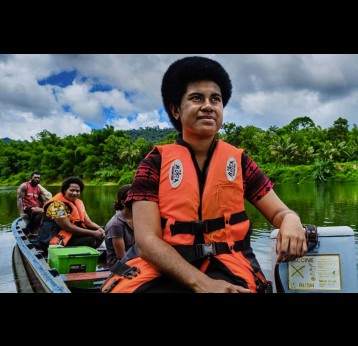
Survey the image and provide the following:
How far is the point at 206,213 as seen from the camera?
161 cm

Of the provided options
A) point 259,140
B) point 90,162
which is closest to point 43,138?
point 90,162

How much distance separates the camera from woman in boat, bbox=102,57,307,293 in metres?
1.50

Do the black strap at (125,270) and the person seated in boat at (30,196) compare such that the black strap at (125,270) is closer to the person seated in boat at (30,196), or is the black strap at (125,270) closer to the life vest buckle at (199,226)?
the life vest buckle at (199,226)

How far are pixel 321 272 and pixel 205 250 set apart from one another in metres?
0.45

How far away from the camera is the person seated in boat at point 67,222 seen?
5.20 m

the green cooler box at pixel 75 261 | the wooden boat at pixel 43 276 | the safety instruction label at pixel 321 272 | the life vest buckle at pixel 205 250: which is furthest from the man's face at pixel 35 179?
the safety instruction label at pixel 321 272

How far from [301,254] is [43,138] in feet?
208

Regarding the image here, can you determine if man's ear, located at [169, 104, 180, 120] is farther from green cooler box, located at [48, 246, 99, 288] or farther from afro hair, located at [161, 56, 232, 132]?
green cooler box, located at [48, 246, 99, 288]

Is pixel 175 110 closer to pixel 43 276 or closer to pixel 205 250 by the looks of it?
pixel 205 250

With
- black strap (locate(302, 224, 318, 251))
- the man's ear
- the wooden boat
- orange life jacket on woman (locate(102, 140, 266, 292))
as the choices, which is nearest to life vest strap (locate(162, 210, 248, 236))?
orange life jacket on woman (locate(102, 140, 266, 292))

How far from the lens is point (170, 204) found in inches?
62.4

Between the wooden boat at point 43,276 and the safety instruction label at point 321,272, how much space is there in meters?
1.61

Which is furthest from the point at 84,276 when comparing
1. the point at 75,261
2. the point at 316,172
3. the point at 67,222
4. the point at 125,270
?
the point at 316,172
